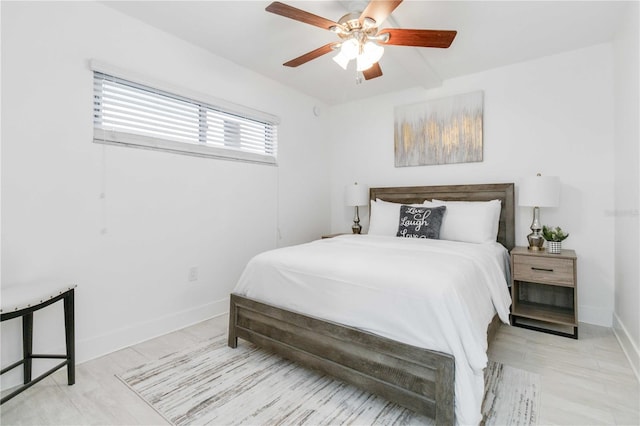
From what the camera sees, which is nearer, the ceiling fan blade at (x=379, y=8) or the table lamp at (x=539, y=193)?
the ceiling fan blade at (x=379, y=8)

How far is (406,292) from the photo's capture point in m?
1.54

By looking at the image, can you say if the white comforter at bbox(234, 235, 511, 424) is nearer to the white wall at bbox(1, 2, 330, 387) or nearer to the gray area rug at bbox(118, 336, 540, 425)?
the gray area rug at bbox(118, 336, 540, 425)

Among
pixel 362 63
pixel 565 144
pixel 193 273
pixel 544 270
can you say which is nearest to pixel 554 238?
pixel 544 270

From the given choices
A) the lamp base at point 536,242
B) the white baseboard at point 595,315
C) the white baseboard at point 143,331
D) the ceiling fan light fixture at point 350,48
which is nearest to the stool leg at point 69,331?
the white baseboard at point 143,331

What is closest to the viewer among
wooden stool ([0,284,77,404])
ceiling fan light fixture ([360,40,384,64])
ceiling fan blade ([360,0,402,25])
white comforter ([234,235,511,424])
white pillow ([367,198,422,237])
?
white comforter ([234,235,511,424])

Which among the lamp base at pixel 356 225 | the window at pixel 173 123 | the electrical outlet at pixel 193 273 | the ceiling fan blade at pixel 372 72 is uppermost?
the ceiling fan blade at pixel 372 72

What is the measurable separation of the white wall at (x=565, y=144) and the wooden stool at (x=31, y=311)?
3.47 meters

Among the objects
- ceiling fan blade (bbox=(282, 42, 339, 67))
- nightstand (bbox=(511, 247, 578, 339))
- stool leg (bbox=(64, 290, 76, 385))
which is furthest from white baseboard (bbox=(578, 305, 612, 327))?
stool leg (bbox=(64, 290, 76, 385))

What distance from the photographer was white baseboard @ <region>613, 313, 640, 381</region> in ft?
6.29

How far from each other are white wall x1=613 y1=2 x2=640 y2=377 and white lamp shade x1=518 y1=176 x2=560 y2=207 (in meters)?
0.41

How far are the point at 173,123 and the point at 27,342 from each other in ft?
5.95

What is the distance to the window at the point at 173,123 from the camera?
2.28 metres

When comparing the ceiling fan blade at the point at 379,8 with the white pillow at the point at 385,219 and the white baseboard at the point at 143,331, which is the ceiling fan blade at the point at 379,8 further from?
the white baseboard at the point at 143,331

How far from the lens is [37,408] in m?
1.63
